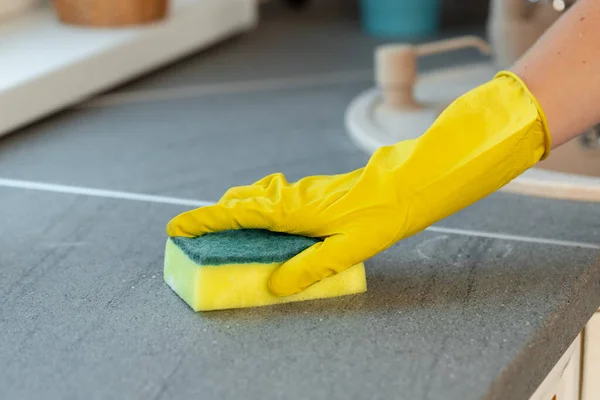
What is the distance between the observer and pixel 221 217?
87cm

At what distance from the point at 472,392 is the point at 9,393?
0.36 m

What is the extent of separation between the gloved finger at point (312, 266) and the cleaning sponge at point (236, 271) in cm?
1

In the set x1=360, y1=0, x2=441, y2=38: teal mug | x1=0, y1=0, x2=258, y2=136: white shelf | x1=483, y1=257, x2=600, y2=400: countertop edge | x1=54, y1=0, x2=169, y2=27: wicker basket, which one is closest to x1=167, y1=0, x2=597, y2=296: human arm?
x1=483, y1=257, x2=600, y2=400: countertop edge

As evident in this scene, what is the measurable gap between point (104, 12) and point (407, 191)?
3.39ft

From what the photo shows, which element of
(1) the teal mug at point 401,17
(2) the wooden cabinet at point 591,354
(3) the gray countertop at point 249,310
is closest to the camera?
(3) the gray countertop at point 249,310

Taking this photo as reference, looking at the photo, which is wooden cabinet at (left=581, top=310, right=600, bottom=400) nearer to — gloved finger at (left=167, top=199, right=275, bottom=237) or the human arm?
the human arm

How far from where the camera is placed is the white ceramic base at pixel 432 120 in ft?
3.72

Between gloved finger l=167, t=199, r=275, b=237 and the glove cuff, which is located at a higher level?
the glove cuff

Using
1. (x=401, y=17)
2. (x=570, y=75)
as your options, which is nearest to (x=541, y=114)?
(x=570, y=75)

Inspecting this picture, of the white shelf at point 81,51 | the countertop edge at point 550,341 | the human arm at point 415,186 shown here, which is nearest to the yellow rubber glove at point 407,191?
the human arm at point 415,186

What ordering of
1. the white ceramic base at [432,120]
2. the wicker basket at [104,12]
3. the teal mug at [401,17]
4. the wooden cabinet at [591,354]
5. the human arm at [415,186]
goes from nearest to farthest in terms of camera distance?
the human arm at [415,186]
the wooden cabinet at [591,354]
the white ceramic base at [432,120]
the wicker basket at [104,12]
the teal mug at [401,17]

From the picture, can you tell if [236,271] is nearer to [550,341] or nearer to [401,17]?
[550,341]

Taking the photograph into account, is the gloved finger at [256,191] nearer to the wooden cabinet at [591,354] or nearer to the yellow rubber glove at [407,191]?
the yellow rubber glove at [407,191]

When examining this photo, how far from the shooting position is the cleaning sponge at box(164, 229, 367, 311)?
830 mm
